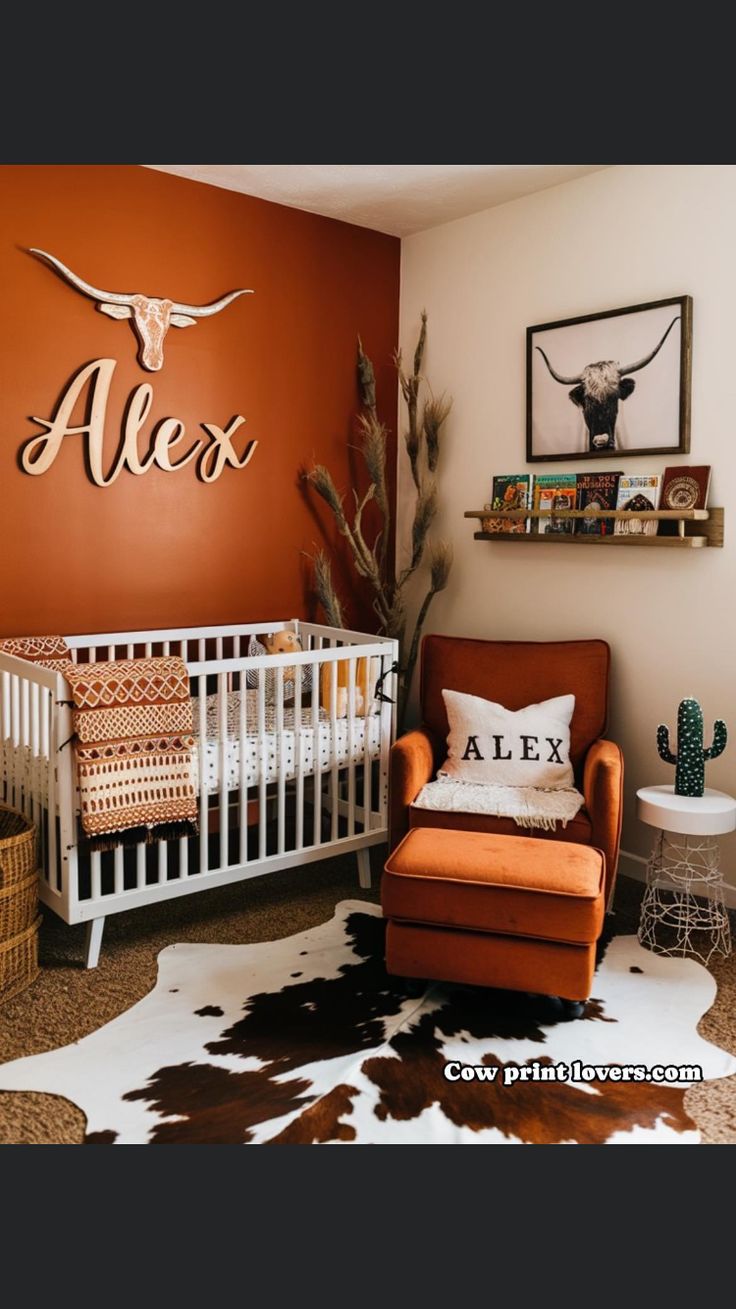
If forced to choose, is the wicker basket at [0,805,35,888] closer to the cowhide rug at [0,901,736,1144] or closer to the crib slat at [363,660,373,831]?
the cowhide rug at [0,901,736,1144]

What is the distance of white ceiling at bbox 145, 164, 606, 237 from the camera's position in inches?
136

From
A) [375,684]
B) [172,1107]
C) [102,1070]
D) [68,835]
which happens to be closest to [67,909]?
[68,835]

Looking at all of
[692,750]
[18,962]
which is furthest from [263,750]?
[692,750]

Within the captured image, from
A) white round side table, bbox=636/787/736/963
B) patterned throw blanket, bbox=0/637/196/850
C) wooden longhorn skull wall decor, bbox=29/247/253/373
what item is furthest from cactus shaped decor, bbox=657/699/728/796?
wooden longhorn skull wall decor, bbox=29/247/253/373

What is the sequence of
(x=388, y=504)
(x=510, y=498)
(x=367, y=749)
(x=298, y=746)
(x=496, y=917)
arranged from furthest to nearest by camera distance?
(x=388, y=504) → (x=510, y=498) → (x=367, y=749) → (x=298, y=746) → (x=496, y=917)

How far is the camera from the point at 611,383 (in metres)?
3.43

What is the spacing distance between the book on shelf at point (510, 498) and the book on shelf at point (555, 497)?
0.04 m

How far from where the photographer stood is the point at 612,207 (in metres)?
3.40

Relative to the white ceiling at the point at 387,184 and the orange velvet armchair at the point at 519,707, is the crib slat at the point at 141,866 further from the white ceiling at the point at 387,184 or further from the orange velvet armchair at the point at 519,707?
the white ceiling at the point at 387,184

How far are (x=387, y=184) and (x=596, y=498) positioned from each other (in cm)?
138

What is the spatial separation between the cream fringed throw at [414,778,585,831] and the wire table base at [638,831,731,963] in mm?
349

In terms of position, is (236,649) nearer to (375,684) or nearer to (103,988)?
(375,684)

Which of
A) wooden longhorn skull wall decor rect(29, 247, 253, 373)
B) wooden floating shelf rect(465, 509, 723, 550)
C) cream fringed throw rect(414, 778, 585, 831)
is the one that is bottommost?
cream fringed throw rect(414, 778, 585, 831)

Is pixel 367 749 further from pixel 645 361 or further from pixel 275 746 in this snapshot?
pixel 645 361
